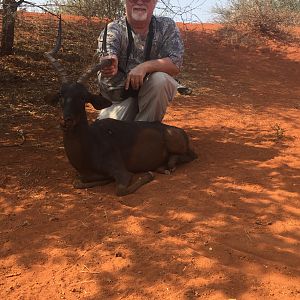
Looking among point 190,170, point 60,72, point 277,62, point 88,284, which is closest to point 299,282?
point 88,284

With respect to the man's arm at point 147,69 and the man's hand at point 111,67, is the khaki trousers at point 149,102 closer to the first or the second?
the man's arm at point 147,69

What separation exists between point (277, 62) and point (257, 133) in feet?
22.4

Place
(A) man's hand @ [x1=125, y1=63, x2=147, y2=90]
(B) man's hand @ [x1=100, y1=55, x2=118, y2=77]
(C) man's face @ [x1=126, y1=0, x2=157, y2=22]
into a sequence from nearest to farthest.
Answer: (B) man's hand @ [x1=100, y1=55, x2=118, y2=77] → (A) man's hand @ [x1=125, y1=63, x2=147, y2=90] → (C) man's face @ [x1=126, y1=0, x2=157, y2=22]

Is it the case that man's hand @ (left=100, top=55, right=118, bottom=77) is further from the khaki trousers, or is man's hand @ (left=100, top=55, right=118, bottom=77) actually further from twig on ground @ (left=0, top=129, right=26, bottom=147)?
twig on ground @ (left=0, top=129, right=26, bottom=147)

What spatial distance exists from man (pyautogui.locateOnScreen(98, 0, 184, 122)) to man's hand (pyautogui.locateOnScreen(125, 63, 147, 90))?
0.26 ft

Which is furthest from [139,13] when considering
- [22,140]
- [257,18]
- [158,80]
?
[257,18]

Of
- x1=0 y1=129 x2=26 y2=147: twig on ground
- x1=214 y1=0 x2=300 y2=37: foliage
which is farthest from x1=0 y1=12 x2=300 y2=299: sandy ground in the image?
x1=214 y1=0 x2=300 y2=37: foliage

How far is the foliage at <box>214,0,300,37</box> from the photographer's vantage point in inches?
614

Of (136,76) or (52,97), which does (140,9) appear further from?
(52,97)

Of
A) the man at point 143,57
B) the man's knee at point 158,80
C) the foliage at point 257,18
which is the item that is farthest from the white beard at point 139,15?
the foliage at point 257,18

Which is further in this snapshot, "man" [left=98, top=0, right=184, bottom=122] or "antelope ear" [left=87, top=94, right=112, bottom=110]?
"man" [left=98, top=0, right=184, bottom=122]

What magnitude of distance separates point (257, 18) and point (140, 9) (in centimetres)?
1120

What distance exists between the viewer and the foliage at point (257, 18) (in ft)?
51.2

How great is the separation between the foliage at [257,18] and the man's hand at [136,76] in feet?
37.0
